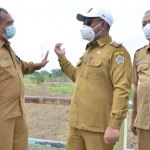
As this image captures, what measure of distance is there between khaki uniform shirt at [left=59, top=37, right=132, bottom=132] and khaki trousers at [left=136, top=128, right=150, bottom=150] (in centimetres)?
43

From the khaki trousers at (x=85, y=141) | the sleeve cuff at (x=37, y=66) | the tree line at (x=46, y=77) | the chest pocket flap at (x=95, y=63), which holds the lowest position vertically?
the tree line at (x=46, y=77)

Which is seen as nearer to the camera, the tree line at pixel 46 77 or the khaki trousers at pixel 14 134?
the khaki trousers at pixel 14 134

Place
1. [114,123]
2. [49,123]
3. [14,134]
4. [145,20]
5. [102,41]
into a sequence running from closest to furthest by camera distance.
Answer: [114,123] → [102,41] → [145,20] → [14,134] → [49,123]

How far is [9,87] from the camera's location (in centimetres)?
280

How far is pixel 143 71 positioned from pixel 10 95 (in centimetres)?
138

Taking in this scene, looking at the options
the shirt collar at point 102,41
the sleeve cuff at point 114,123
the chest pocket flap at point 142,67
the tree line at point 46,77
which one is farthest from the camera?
the tree line at point 46,77

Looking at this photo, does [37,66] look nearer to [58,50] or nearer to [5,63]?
[58,50]

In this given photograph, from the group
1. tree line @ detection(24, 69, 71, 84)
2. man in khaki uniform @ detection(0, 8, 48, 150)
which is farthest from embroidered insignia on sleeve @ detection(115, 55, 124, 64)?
tree line @ detection(24, 69, 71, 84)

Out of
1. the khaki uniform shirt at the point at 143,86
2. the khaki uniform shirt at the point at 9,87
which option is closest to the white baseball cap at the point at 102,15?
the khaki uniform shirt at the point at 143,86

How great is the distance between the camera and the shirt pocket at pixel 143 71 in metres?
2.55

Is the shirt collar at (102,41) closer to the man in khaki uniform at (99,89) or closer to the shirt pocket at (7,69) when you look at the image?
the man in khaki uniform at (99,89)

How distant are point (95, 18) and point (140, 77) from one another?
0.72 meters

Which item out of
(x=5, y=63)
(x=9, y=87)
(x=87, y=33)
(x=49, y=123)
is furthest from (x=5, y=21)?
(x=49, y=123)

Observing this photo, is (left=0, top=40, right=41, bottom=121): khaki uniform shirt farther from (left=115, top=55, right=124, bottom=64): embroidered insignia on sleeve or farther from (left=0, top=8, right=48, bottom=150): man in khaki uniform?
(left=115, top=55, right=124, bottom=64): embroidered insignia on sleeve
